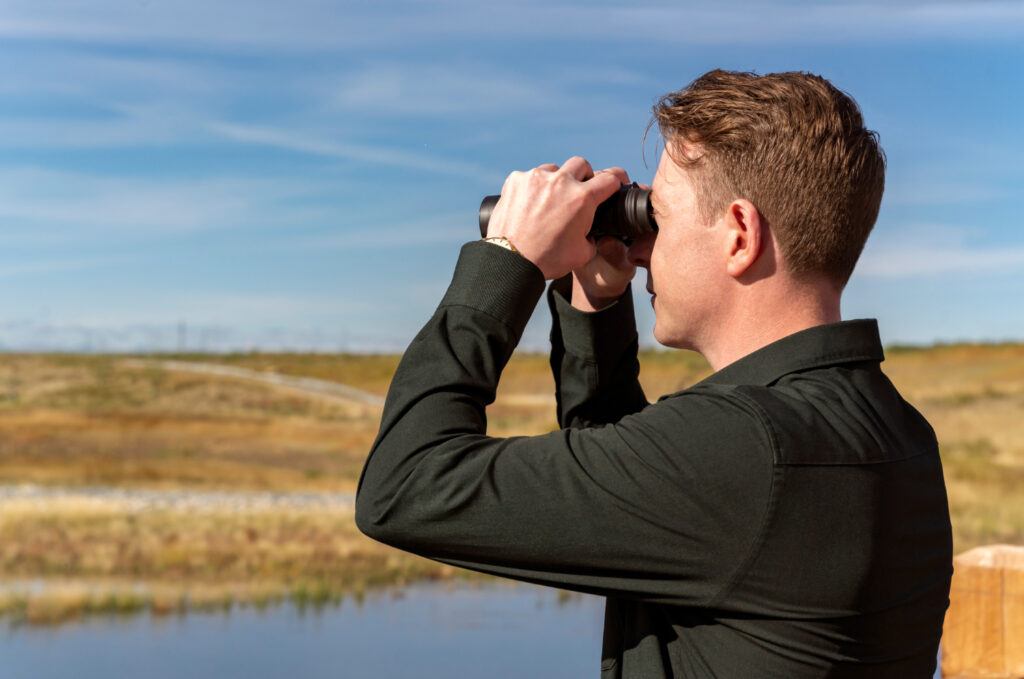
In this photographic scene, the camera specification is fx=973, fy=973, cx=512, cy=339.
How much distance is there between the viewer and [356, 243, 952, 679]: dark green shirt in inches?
42.7

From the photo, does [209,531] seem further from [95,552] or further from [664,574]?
[664,574]

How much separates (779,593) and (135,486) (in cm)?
2263

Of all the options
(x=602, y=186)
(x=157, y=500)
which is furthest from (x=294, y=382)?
(x=602, y=186)

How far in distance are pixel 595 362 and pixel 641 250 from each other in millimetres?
258

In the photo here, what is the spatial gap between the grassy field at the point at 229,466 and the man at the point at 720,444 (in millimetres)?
321

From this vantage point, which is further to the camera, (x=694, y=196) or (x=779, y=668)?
(x=694, y=196)

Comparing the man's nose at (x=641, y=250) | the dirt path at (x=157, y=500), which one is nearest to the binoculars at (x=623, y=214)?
the man's nose at (x=641, y=250)

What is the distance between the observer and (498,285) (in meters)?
1.25

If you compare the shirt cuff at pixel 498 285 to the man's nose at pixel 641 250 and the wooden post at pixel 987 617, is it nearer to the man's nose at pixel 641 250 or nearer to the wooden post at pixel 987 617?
the man's nose at pixel 641 250

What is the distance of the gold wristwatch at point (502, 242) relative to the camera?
1277mm

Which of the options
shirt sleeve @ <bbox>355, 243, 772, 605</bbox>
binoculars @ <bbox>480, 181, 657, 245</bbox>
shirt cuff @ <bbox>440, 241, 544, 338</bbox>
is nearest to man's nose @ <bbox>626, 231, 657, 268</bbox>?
binoculars @ <bbox>480, 181, 657, 245</bbox>

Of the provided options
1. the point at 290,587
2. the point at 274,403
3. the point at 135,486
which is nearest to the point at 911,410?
the point at 290,587

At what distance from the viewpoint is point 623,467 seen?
1.12 metres

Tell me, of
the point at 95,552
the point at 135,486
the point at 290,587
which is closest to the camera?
the point at 290,587
